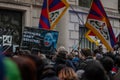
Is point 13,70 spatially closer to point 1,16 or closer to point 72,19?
point 1,16

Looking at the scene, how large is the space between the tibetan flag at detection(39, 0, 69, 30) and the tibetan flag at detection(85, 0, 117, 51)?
1083mm

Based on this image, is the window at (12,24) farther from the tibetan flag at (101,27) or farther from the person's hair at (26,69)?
the person's hair at (26,69)

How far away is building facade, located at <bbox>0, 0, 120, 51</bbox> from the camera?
16.1 metres

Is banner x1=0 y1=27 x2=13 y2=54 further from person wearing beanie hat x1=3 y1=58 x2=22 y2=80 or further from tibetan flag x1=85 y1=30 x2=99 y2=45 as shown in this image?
person wearing beanie hat x1=3 y1=58 x2=22 y2=80

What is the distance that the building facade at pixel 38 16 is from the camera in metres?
16.1

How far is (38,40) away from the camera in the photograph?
10.3 metres

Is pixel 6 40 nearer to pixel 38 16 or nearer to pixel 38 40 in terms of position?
pixel 38 40

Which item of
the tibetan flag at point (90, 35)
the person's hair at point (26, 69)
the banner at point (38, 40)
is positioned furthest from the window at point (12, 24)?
the person's hair at point (26, 69)

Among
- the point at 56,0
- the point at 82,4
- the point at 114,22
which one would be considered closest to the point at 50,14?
the point at 56,0

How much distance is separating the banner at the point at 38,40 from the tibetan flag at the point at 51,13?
1.97 ft

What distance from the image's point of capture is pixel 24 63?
56.8 inches

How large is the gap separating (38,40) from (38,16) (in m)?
6.95

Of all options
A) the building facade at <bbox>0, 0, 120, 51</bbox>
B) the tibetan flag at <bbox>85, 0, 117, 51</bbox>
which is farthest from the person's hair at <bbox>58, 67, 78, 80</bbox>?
the building facade at <bbox>0, 0, 120, 51</bbox>

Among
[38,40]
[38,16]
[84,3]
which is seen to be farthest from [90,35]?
[84,3]
